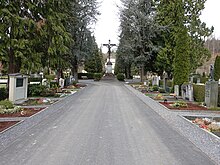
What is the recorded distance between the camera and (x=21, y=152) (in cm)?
600

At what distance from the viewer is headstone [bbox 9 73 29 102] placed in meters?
16.6

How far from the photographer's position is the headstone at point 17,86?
16578 millimetres

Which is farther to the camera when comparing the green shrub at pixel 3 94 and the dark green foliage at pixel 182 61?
the dark green foliage at pixel 182 61

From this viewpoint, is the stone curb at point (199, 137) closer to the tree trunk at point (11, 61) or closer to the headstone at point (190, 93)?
the headstone at point (190, 93)

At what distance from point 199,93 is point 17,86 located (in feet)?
38.5

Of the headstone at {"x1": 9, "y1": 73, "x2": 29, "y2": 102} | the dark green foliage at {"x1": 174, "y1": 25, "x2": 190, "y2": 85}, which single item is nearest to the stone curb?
the headstone at {"x1": 9, "y1": 73, "x2": 29, "y2": 102}

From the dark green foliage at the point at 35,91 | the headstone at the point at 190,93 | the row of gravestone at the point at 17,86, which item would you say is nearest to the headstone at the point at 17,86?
the row of gravestone at the point at 17,86

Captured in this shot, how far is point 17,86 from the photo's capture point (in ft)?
56.8

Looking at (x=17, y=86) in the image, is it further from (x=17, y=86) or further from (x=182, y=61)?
(x=182, y=61)

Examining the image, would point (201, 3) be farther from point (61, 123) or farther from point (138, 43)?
point (61, 123)

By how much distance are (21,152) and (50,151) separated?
2.04ft

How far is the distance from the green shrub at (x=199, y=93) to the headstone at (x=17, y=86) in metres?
11.6

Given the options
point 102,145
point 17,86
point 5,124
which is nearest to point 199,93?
point 17,86

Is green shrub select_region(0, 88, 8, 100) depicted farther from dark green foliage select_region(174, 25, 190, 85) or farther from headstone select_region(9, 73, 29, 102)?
dark green foliage select_region(174, 25, 190, 85)
